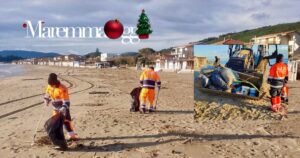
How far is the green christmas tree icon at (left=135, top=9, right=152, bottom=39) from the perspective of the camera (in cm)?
984

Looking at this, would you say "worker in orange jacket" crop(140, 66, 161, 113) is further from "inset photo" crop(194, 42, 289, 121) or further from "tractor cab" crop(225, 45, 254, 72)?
"tractor cab" crop(225, 45, 254, 72)

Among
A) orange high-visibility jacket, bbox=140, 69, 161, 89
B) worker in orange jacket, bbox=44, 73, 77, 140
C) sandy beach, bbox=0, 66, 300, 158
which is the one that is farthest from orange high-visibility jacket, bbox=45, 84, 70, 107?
orange high-visibility jacket, bbox=140, 69, 161, 89

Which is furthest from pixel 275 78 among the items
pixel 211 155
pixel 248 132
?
pixel 211 155

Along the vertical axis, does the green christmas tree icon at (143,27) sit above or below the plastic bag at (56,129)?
above

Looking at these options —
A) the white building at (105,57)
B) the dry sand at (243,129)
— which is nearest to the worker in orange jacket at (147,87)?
the dry sand at (243,129)

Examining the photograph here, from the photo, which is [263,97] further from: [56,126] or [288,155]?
[56,126]

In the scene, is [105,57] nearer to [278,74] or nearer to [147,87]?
[147,87]

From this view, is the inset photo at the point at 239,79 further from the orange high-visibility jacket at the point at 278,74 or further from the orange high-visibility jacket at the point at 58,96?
the orange high-visibility jacket at the point at 58,96

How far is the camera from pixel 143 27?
9.88 meters

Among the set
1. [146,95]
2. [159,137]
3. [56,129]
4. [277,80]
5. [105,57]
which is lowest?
[159,137]

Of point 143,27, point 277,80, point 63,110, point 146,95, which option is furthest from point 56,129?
point 146,95

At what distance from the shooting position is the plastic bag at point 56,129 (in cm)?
770

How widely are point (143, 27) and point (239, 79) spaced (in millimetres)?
2735

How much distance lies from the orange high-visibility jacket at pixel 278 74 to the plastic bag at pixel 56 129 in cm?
485
